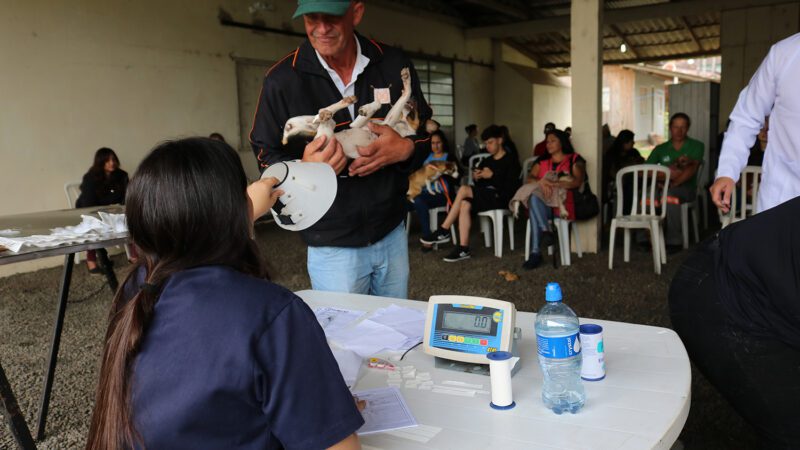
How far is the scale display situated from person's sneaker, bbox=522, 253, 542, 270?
3.82 meters

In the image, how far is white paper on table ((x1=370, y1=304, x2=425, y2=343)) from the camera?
1652mm

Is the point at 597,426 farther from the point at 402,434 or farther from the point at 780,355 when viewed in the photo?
the point at 780,355

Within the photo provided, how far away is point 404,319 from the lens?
1.76 metres

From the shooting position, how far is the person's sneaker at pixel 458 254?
559 cm

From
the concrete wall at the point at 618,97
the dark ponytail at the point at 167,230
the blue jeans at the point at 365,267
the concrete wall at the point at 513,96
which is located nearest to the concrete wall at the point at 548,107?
the concrete wall at the point at 513,96

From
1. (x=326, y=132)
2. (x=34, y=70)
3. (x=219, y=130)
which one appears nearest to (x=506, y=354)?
(x=326, y=132)

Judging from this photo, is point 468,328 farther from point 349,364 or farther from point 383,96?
point 383,96

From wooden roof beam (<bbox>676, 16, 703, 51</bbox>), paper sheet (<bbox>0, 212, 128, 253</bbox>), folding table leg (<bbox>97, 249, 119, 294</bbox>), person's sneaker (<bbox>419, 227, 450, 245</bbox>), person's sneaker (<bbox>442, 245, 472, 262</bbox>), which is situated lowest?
person's sneaker (<bbox>442, 245, 472, 262</bbox>)

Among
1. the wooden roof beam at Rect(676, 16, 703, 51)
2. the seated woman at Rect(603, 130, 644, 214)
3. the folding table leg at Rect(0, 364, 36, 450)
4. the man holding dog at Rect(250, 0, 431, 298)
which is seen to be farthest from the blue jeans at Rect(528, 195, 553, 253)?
the wooden roof beam at Rect(676, 16, 703, 51)

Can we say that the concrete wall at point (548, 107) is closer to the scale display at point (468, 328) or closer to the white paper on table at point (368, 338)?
the white paper on table at point (368, 338)

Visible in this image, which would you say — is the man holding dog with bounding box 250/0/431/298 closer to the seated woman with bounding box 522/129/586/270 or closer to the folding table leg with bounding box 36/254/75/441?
the folding table leg with bounding box 36/254/75/441

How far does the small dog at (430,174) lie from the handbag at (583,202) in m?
1.32

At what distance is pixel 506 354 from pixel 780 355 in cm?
63

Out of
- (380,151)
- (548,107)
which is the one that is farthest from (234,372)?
(548,107)
